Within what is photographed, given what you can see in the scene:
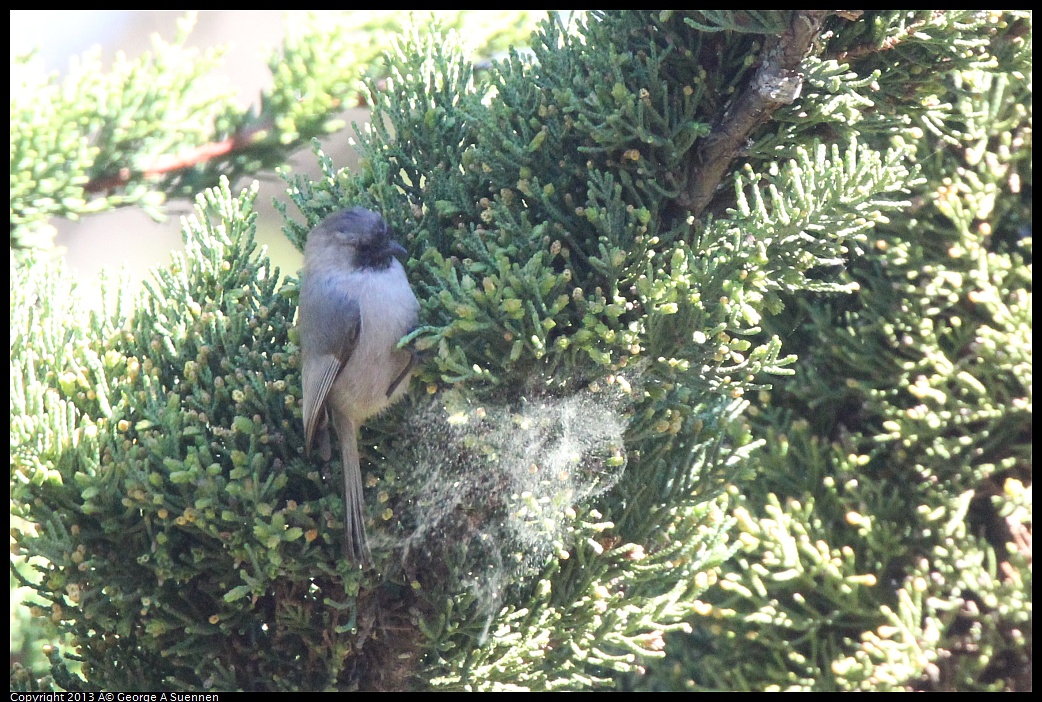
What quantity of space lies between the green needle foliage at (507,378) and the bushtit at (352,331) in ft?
0.22

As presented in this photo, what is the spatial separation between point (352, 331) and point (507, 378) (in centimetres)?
95

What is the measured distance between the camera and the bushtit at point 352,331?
2701 mm

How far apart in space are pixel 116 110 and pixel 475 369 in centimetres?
216

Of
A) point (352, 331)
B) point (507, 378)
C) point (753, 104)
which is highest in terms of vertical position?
point (753, 104)

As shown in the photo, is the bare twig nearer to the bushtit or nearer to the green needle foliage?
the green needle foliage

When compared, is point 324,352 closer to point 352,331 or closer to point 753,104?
point 352,331

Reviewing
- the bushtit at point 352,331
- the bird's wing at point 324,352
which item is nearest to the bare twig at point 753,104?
the bushtit at point 352,331

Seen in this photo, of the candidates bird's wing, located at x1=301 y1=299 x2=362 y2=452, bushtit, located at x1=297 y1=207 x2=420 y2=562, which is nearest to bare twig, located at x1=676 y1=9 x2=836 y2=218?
bushtit, located at x1=297 y1=207 x2=420 y2=562

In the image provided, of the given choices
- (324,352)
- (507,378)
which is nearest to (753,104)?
(507,378)

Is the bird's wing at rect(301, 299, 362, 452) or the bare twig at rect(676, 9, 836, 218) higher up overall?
the bare twig at rect(676, 9, 836, 218)

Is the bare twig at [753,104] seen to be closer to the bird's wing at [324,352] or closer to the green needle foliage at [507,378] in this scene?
the green needle foliage at [507,378]

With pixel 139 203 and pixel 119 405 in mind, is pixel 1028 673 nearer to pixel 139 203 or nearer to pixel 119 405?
pixel 119 405

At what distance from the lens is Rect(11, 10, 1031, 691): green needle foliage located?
240 centimetres

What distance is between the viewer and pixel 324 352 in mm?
2949
